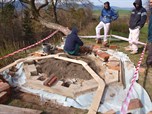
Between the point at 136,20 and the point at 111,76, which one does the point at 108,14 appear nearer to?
the point at 136,20

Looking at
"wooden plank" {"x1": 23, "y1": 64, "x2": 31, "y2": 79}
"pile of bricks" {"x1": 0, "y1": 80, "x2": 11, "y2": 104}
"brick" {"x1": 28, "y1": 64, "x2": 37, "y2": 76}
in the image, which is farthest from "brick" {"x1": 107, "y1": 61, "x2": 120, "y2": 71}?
"pile of bricks" {"x1": 0, "y1": 80, "x2": 11, "y2": 104}

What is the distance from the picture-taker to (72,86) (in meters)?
4.84

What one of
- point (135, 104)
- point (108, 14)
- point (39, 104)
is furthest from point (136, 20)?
point (39, 104)

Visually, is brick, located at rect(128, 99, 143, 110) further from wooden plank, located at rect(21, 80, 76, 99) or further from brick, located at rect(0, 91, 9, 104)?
brick, located at rect(0, 91, 9, 104)

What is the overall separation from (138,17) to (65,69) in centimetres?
313

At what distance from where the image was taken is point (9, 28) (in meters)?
19.2

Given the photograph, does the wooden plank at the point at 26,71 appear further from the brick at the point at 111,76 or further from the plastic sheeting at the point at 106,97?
the brick at the point at 111,76

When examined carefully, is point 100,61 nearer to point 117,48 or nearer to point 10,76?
point 117,48

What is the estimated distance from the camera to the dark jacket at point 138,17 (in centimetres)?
693

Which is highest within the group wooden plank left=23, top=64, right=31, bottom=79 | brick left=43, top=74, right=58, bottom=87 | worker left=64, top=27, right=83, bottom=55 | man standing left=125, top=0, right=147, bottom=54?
man standing left=125, top=0, right=147, bottom=54

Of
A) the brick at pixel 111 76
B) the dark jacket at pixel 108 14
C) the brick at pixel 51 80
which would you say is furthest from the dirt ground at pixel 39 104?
the dark jacket at pixel 108 14

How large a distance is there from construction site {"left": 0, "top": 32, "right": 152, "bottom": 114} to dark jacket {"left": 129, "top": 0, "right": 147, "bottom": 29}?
4.50 feet

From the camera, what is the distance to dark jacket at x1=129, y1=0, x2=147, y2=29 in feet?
22.7

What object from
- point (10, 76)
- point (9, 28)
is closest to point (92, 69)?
point (10, 76)
